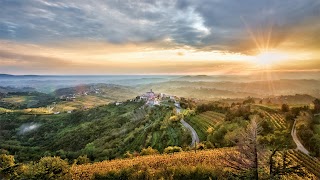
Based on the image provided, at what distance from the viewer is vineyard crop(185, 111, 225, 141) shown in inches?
2445

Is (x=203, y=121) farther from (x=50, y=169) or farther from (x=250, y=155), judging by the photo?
(x=250, y=155)

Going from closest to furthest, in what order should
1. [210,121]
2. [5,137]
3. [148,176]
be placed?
1. [148,176]
2. [210,121]
3. [5,137]

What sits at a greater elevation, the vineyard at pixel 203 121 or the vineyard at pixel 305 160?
the vineyard at pixel 305 160

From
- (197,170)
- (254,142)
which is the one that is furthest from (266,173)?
(197,170)

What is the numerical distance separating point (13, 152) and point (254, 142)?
13330cm

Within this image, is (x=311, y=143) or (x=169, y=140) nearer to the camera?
(x=311, y=143)

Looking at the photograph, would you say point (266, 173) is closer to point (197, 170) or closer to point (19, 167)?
point (197, 170)

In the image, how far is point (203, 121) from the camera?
71188 millimetres

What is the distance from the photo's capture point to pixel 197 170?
18.7 metres

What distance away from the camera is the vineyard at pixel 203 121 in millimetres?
62106

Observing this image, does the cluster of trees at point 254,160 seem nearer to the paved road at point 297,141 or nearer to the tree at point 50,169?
the tree at point 50,169

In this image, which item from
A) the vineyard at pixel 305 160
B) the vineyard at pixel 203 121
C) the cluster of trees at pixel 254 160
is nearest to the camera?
the cluster of trees at pixel 254 160

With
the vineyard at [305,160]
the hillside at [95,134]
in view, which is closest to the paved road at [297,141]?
the vineyard at [305,160]

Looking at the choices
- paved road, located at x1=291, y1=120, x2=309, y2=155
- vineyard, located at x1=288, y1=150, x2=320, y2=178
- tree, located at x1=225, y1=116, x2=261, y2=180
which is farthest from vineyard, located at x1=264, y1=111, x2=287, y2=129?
tree, located at x1=225, y1=116, x2=261, y2=180
